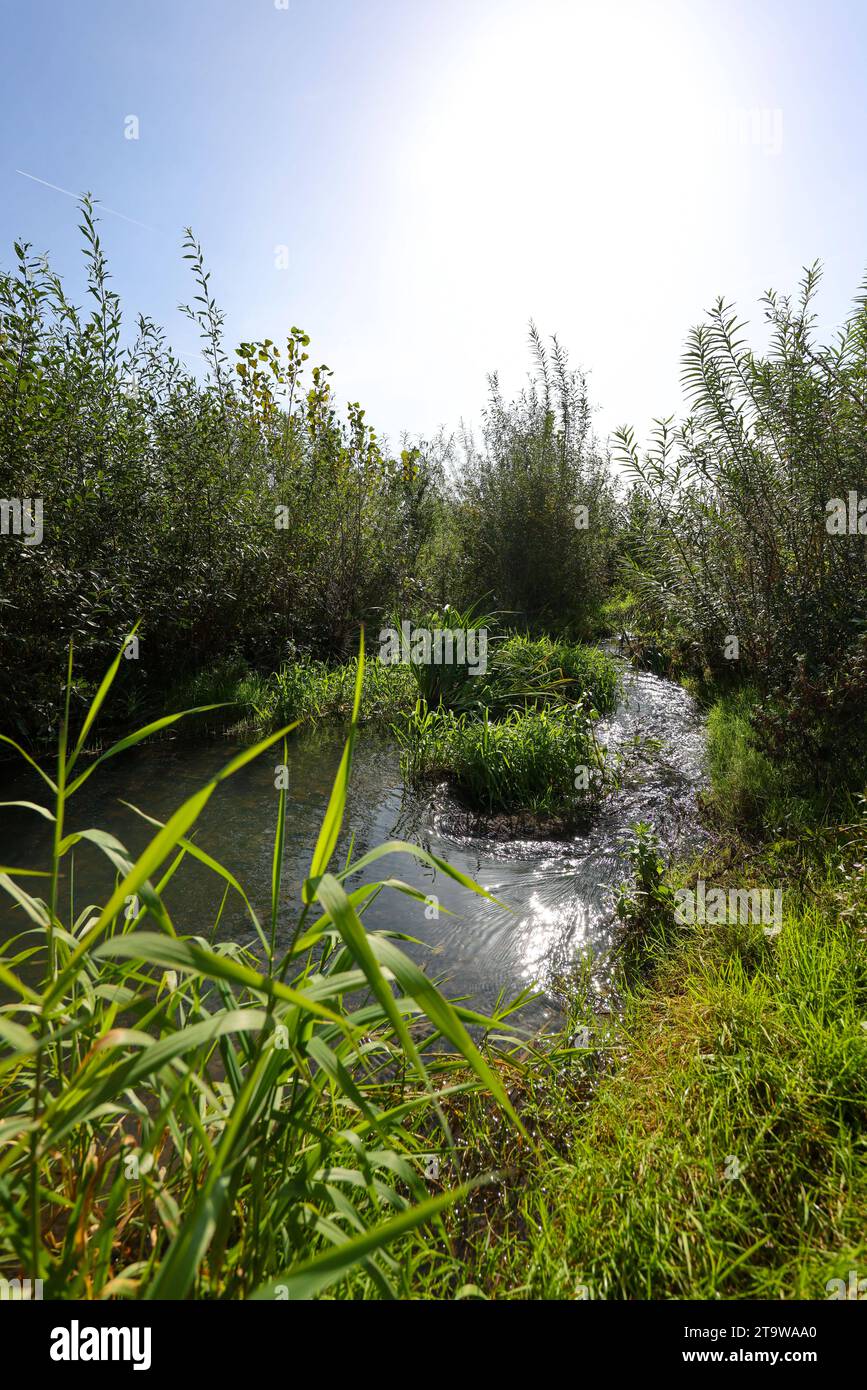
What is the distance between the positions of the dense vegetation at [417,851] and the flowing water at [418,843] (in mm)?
231

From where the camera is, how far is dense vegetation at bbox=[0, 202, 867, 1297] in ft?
3.55

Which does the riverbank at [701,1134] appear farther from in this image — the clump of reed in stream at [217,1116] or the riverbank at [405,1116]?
the clump of reed in stream at [217,1116]

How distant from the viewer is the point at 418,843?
4.10 m

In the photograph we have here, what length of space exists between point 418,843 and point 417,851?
295cm

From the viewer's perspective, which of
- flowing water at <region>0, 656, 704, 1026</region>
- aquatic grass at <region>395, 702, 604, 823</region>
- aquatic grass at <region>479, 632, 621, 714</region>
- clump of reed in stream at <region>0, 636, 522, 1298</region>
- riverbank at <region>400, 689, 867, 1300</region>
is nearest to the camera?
clump of reed in stream at <region>0, 636, 522, 1298</region>

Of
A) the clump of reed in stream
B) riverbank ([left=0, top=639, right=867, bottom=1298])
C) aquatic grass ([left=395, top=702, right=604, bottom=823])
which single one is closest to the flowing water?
aquatic grass ([left=395, top=702, right=604, bottom=823])

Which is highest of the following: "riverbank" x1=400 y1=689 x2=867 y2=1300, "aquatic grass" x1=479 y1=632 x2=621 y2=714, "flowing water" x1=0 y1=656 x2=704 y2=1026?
"aquatic grass" x1=479 y1=632 x2=621 y2=714

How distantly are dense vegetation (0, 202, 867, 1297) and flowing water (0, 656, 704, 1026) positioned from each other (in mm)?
231

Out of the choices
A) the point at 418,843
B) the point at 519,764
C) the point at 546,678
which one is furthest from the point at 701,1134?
the point at 546,678

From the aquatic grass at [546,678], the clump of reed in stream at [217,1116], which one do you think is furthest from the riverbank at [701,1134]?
the aquatic grass at [546,678]

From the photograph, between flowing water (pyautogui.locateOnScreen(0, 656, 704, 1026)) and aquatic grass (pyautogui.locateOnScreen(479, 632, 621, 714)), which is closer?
flowing water (pyautogui.locateOnScreen(0, 656, 704, 1026))

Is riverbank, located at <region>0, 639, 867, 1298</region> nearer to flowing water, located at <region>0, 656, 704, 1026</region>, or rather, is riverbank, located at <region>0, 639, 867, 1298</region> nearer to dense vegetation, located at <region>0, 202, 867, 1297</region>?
dense vegetation, located at <region>0, 202, 867, 1297</region>

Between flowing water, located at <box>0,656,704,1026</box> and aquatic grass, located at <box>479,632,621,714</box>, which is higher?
aquatic grass, located at <box>479,632,621,714</box>
